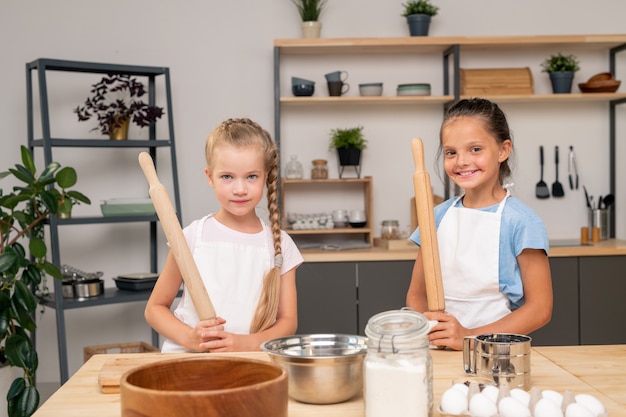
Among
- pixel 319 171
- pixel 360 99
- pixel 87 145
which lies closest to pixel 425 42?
pixel 360 99

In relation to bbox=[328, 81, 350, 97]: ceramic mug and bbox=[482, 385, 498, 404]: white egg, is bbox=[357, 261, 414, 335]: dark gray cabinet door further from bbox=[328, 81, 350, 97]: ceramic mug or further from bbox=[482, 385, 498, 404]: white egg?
bbox=[482, 385, 498, 404]: white egg

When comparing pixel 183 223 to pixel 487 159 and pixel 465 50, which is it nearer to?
pixel 465 50

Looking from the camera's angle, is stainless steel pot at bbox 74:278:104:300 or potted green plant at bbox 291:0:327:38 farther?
potted green plant at bbox 291:0:327:38

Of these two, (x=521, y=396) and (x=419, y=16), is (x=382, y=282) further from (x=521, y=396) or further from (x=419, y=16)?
(x=521, y=396)

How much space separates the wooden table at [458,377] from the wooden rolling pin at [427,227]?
132 mm

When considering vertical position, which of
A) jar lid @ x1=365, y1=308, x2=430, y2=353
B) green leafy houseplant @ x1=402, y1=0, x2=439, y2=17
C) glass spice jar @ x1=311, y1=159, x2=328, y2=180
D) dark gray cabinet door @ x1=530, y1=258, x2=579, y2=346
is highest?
green leafy houseplant @ x1=402, y1=0, x2=439, y2=17

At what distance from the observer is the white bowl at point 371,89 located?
357 centimetres

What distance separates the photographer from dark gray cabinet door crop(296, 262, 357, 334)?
3.33 m

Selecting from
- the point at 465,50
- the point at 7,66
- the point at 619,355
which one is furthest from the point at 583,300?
the point at 7,66

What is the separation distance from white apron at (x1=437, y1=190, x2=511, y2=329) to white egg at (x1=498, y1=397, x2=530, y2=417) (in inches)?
29.6

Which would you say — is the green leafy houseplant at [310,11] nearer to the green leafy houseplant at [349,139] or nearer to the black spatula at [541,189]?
the green leafy houseplant at [349,139]

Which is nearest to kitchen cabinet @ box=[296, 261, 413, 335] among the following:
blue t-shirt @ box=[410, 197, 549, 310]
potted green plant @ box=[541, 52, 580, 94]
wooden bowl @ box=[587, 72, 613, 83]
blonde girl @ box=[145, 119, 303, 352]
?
potted green plant @ box=[541, 52, 580, 94]

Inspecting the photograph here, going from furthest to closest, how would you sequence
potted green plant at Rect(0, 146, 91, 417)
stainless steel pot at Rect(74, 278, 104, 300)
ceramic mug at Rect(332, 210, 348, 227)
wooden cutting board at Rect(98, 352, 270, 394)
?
ceramic mug at Rect(332, 210, 348, 227) < stainless steel pot at Rect(74, 278, 104, 300) < potted green plant at Rect(0, 146, 91, 417) < wooden cutting board at Rect(98, 352, 270, 394)

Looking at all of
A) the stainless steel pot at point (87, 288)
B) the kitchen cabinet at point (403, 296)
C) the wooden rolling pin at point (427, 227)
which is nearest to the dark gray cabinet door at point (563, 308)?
the kitchen cabinet at point (403, 296)
